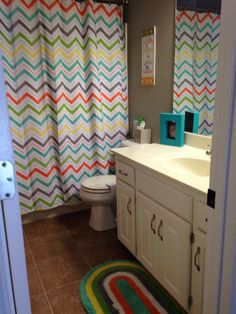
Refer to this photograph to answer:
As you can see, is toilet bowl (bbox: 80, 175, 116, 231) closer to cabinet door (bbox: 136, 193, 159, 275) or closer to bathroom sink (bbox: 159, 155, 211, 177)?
cabinet door (bbox: 136, 193, 159, 275)

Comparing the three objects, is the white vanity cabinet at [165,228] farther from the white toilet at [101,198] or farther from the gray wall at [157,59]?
the gray wall at [157,59]

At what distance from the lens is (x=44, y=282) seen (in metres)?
1.99

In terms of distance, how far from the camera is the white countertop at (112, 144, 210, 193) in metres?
1.49

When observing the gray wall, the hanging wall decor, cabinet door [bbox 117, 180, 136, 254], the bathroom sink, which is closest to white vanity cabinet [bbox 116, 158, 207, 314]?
cabinet door [bbox 117, 180, 136, 254]

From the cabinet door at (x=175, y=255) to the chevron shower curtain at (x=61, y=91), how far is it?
51.8 inches

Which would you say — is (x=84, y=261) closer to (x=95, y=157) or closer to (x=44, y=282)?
(x=44, y=282)

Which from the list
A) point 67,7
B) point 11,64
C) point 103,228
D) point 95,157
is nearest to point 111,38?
point 67,7

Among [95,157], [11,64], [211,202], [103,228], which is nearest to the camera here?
[211,202]

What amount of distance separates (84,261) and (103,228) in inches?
18.8

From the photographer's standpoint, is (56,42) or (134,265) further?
(56,42)

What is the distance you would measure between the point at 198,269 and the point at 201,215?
0.29 metres

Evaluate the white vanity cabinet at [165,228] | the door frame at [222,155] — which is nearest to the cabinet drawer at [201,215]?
the white vanity cabinet at [165,228]

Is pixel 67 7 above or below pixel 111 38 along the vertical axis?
above

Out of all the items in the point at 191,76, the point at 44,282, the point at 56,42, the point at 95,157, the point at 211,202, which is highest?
the point at 56,42
